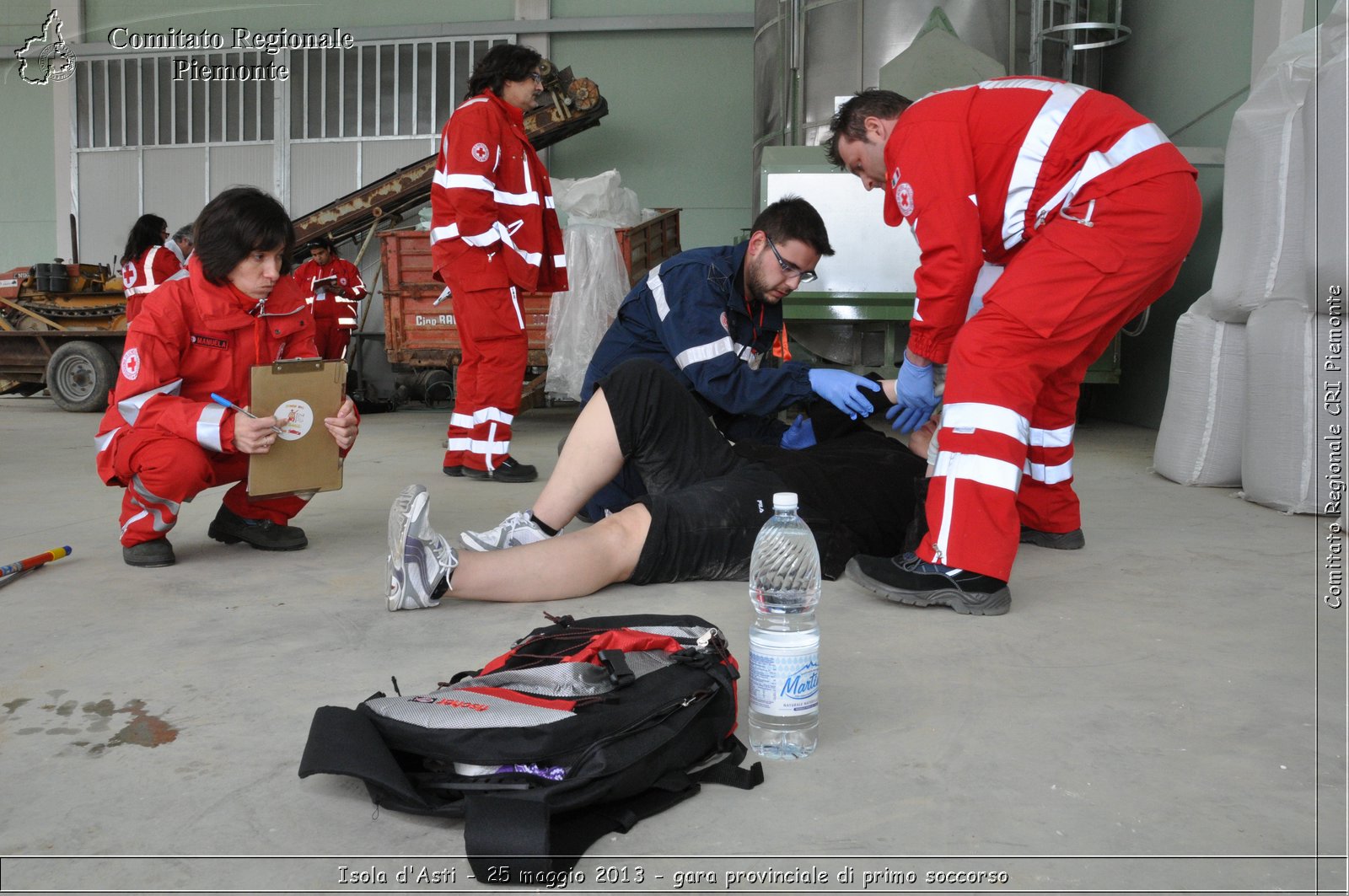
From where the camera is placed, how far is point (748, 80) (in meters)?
10.1

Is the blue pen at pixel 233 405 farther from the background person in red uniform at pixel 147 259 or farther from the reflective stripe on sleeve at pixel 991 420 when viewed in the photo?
the background person in red uniform at pixel 147 259

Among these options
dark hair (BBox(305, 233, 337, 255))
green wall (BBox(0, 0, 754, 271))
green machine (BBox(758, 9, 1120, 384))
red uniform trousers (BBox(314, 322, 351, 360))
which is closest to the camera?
green machine (BBox(758, 9, 1120, 384))

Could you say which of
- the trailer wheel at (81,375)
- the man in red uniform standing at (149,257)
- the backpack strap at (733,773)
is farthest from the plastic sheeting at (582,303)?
the backpack strap at (733,773)

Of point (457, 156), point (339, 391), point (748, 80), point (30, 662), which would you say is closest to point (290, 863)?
point (30, 662)

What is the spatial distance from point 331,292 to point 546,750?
850 centimetres

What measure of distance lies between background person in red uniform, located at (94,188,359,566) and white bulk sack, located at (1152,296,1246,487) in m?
3.25

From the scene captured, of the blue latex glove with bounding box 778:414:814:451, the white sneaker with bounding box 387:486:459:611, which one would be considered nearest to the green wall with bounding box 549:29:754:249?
the blue latex glove with bounding box 778:414:814:451

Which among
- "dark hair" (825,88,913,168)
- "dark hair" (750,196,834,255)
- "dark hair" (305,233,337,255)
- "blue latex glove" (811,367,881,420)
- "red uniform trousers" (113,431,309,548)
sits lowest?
"red uniform trousers" (113,431,309,548)

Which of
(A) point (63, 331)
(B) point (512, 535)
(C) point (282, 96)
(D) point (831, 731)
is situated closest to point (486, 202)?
(B) point (512, 535)

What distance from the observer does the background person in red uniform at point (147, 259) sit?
23.9 feet

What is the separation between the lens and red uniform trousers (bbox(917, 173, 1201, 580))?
7.90 feet

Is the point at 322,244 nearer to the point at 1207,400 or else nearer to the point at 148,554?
the point at 148,554

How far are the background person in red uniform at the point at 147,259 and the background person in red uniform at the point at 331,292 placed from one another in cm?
145

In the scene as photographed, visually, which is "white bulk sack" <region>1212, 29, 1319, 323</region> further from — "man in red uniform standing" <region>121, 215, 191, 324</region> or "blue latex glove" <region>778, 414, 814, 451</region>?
"man in red uniform standing" <region>121, 215, 191, 324</region>
